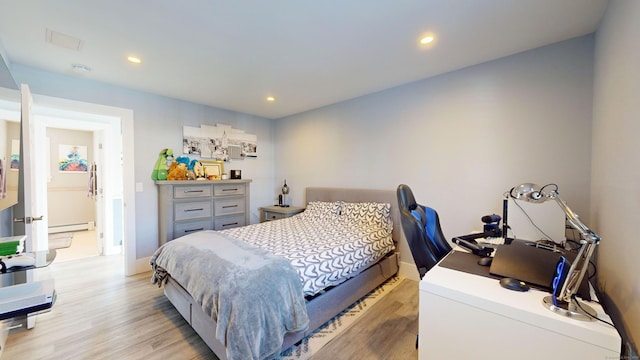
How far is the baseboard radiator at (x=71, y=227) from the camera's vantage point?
5.38m

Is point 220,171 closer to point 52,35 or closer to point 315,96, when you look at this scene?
point 315,96

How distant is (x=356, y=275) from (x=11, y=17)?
3.40 meters

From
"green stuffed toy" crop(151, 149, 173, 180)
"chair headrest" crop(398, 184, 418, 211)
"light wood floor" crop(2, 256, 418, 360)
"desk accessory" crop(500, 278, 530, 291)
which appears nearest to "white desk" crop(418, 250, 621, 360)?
"desk accessory" crop(500, 278, 530, 291)

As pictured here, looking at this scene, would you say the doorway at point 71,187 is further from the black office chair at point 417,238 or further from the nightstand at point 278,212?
the black office chair at point 417,238

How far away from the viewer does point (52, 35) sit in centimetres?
199

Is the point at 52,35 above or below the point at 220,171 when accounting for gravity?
above

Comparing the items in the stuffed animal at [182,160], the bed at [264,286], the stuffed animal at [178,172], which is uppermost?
the stuffed animal at [182,160]

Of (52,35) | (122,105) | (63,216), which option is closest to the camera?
(52,35)

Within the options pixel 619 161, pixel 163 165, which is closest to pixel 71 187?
pixel 163 165

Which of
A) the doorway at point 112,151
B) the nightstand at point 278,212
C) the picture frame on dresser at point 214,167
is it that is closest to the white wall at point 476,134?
the nightstand at point 278,212

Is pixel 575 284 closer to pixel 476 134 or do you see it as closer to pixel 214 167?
pixel 476 134

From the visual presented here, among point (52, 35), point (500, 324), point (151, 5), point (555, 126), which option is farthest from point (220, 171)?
point (555, 126)

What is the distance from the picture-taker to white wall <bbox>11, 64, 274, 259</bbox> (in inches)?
107

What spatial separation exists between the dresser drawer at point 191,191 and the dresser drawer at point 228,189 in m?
0.12
